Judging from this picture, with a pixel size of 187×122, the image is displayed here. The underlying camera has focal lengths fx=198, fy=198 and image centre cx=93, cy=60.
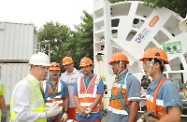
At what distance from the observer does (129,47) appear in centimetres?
670

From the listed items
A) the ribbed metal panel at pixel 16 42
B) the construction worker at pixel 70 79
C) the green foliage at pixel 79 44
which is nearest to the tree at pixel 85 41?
the green foliage at pixel 79 44

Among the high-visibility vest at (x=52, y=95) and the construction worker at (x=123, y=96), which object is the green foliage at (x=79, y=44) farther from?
the construction worker at (x=123, y=96)

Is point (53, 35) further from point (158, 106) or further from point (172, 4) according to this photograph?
point (158, 106)

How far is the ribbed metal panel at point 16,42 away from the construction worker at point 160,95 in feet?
18.0

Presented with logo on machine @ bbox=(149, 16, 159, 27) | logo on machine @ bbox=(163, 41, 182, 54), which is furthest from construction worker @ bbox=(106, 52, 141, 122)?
logo on machine @ bbox=(149, 16, 159, 27)

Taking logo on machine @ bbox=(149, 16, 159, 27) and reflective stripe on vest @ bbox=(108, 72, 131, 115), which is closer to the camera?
reflective stripe on vest @ bbox=(108, 72, 131, 115)

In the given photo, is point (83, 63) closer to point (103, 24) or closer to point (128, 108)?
point (128, 108)

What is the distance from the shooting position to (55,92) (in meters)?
3.66

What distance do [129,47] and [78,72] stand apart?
2.86 metres

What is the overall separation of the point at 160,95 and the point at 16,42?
19.7ft

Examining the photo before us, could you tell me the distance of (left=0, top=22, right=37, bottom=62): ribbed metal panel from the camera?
669 cm

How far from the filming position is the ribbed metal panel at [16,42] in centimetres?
669

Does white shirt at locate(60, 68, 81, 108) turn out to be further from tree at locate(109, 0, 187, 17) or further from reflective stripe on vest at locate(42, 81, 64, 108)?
tree at locate(109, 0, 187, 17)

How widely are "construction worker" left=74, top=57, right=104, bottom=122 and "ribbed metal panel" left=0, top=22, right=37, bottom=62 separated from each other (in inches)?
151
